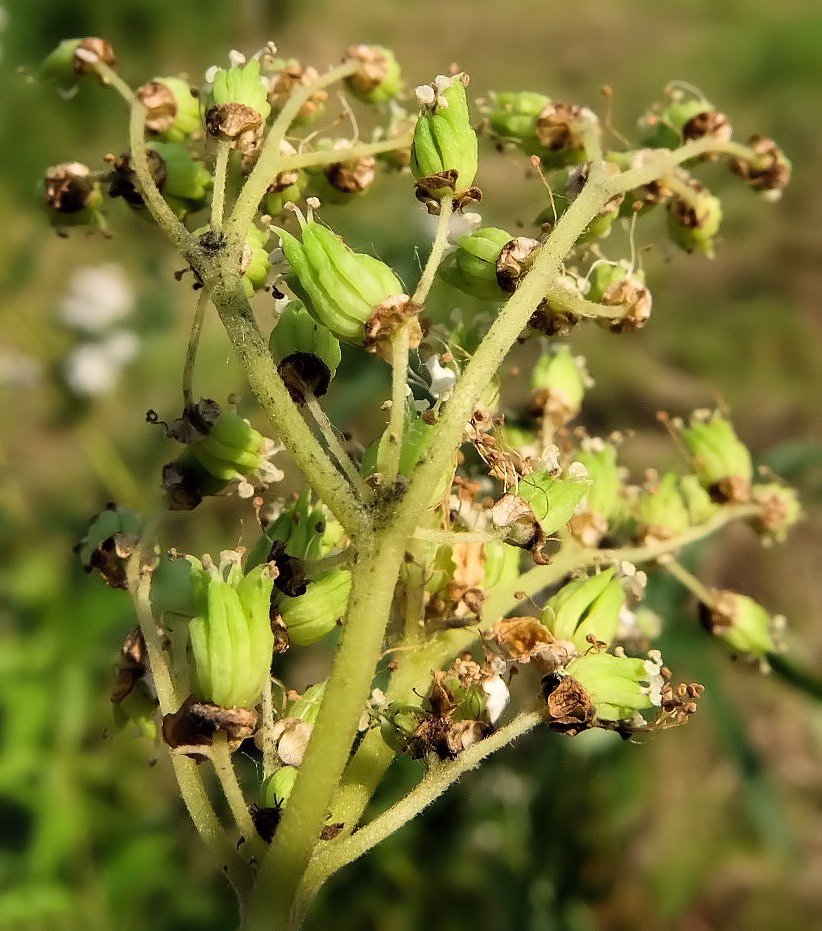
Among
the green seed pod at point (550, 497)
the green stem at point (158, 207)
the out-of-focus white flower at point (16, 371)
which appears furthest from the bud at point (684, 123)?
the out-of-focus white flower at point (16, 371)

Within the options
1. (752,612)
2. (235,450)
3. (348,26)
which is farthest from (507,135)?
(348,26)

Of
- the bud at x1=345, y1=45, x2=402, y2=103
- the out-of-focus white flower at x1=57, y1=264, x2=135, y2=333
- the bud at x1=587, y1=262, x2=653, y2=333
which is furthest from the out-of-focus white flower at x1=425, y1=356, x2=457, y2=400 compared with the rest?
the out-of-focus white flower at x1=57, y1=264, x2=135, y2=333

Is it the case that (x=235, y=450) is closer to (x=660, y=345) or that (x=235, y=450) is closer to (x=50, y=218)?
(x=50, y=218)

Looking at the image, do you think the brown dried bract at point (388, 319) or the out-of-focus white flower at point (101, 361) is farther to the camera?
the out-of-focus white flower at point (101, 361)

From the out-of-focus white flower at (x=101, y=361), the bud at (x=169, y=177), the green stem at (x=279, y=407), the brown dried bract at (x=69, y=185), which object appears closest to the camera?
the green stem at (x=279, y=407)

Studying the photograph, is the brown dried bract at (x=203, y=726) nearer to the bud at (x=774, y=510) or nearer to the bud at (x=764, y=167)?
the bud at (x=774, y=510)

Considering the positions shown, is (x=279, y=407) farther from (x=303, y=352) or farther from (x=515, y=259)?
(x=515, y=259)

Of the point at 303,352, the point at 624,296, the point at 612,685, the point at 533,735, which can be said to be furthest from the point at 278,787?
the point at 533,735
